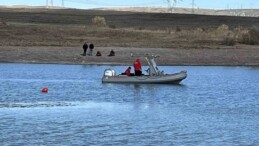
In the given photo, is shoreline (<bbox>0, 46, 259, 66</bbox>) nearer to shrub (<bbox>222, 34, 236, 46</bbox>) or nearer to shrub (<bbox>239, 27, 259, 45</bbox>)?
shrub (<bbox>222, 34, 236, 46</bbox>)

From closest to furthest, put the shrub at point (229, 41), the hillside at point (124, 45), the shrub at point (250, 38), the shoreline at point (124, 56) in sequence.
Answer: the shoreline at point (124, 56)
the hillside at point (124, 45)
the shrub at point (229, 41)
the shrub at point (250, 38)

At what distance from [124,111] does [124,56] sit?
3056cm

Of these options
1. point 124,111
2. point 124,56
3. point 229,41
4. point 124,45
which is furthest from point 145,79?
point 229,41

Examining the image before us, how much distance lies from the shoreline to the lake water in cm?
778

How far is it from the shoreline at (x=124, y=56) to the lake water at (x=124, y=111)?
25.5 ft

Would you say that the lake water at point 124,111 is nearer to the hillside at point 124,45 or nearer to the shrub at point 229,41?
the hillside at point 124,45

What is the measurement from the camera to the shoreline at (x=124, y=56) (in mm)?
62341

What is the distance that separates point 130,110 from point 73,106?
249cm

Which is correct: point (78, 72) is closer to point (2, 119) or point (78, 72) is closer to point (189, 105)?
point (189, 105)

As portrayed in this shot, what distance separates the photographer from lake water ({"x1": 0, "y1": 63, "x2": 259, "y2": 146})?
2581 cm

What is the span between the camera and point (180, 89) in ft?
148

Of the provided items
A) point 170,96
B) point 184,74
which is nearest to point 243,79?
point 184,74

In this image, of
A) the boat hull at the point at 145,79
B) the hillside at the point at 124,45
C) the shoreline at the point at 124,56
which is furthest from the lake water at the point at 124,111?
the hillside at the point at 124,45

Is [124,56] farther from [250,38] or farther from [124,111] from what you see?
[124,111]
